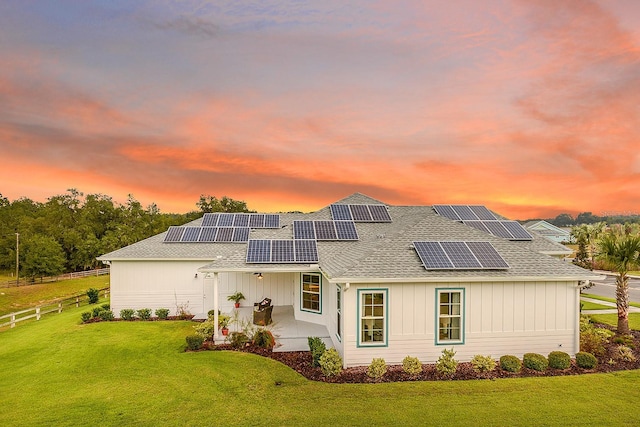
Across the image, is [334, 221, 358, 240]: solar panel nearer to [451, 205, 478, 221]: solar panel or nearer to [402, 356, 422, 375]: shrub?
[451, 205, 478, 221]: solar panel

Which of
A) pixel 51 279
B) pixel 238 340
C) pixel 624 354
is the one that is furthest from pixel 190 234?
pixel 51 279

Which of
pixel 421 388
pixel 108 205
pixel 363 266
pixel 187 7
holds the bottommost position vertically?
pixel 421 388

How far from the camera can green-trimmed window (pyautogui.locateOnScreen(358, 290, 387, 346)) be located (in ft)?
33.8

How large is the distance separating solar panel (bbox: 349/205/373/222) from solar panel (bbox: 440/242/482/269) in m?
7.57

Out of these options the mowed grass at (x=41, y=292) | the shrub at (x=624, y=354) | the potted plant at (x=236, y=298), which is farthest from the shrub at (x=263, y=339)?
the mowed grass at (x=41, y=292)

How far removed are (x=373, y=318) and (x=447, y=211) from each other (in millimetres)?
11467

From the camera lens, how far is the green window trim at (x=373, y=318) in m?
10.3

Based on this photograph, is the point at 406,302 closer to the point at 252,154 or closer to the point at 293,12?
the point at 293,12

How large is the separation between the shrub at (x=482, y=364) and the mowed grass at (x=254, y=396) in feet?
1.77

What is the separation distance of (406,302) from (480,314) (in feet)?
8.08

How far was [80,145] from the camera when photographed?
24.4 metres

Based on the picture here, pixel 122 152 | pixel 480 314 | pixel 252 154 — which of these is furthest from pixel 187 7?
pixel 480 314

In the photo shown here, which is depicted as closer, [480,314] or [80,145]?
[480,314]

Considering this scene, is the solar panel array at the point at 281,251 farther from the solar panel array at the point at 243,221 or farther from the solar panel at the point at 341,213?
the solar panel array at the point at 243,221
